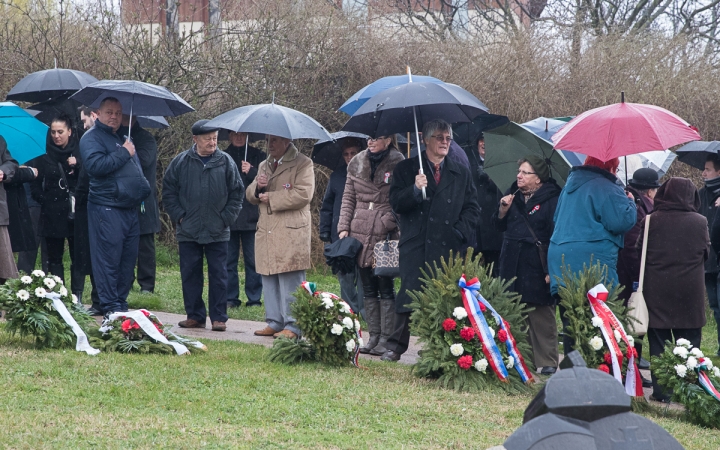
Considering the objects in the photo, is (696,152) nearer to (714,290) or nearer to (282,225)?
(714,290)

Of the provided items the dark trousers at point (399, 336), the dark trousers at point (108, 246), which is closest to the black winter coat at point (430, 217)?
the dark trousers at point (399, 336)

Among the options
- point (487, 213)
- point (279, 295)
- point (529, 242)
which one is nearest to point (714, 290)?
point (487, 213)

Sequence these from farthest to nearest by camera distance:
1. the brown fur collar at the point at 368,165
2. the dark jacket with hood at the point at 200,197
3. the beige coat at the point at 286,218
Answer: the dark jacket with hood at the point at 200,197
the beige coat at the point at 286,218
the brown fur collar at the point at 368,165

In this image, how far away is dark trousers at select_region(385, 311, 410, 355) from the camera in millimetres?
7820

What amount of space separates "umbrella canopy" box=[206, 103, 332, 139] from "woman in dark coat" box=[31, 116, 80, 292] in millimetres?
2024

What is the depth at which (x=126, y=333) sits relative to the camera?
292 inches

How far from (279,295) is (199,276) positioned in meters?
0.87

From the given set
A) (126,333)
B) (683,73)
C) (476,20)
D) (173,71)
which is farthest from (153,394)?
(476,20)

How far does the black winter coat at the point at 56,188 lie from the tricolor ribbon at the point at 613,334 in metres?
5.78

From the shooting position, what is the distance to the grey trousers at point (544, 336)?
25.0ft

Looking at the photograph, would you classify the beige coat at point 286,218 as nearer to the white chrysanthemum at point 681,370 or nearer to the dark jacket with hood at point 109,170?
the dark jacket with hood at point 109,170

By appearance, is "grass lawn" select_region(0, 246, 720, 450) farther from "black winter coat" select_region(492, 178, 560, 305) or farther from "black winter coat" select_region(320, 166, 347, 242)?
"black winter coat" select_region(320, 166, 347, 242)

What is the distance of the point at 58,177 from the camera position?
9.77 meters

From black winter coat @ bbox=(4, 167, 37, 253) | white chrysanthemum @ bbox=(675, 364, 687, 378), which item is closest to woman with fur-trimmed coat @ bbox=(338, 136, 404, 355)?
white chrysanthemum @ bbox=(675, 364, 687, 378)
